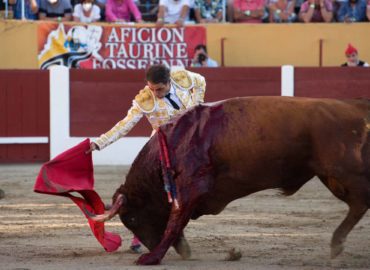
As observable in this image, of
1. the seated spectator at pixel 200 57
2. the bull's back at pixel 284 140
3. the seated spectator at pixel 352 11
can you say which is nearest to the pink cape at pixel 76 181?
the bull's back at pixel 284 140

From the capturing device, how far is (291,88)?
434 inches

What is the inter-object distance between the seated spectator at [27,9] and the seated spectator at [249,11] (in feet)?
8.11

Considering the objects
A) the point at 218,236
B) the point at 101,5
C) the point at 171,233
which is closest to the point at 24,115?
the point at 101,5

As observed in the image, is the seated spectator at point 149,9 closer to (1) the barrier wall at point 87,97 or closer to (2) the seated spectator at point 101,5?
(2) the seated spectator at point 101,5

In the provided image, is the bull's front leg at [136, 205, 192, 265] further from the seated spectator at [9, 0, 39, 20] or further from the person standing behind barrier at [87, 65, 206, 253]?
the seated spectator at [9, 0, 39, 20]

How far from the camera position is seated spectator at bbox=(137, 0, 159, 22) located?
11.8 meters

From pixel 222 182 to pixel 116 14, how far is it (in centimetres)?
692

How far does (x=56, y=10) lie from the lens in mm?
11414

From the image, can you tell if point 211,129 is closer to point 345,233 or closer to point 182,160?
point 182,160

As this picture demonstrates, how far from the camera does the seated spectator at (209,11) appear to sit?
458 inches

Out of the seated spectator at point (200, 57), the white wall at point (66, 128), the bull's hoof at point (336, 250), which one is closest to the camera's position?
the bull's hoof at point (336, 250)

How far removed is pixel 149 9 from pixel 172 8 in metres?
0.54

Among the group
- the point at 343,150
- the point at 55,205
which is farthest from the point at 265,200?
the point at 343,150

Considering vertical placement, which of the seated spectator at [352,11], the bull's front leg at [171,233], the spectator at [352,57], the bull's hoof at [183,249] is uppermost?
the seated spectator at [352,11]
